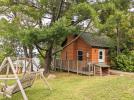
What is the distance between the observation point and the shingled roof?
25.0 meters

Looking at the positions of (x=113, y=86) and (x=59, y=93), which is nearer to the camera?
(x=59, y=93)

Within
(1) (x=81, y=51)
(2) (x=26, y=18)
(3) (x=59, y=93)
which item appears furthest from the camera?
(1) (x=81, y=51)

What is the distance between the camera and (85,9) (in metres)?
19.3

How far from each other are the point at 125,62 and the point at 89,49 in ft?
12.4

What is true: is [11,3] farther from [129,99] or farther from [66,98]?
[129,99]

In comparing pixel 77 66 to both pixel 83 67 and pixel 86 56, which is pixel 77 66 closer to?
pixel 83 67

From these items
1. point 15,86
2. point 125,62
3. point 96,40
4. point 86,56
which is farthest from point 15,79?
point 96,40

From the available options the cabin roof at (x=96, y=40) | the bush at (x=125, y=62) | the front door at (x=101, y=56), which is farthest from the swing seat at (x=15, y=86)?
the bush at (x=125, y=62)

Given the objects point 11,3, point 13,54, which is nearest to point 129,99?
point 11,3

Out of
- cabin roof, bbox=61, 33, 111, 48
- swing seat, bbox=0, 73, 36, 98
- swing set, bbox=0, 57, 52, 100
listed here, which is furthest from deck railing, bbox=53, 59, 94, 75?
swing seat, bbox=0, 73, 36, 98

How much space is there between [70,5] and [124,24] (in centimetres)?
625

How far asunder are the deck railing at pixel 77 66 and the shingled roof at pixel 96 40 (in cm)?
260

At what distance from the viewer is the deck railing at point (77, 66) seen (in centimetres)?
2190

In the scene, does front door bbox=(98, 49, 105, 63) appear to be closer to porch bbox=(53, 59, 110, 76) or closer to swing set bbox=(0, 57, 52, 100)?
porch bbox=(53, 59, 110, 76)
